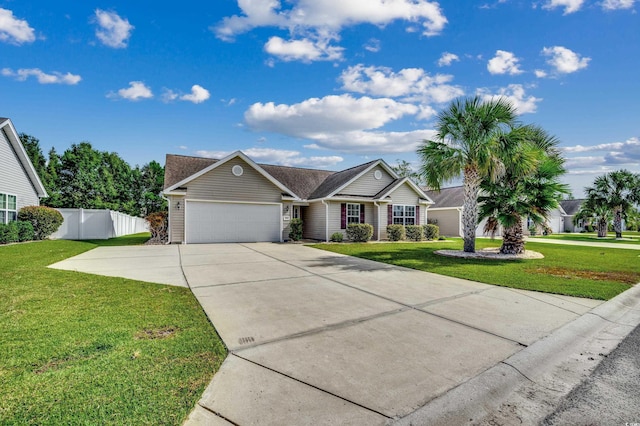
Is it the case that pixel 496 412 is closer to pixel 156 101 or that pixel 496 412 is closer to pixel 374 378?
pixel 374 378

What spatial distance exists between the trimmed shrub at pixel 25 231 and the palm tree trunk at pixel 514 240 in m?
22.8

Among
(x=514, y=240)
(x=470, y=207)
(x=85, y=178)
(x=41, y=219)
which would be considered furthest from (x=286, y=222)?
(x=85, y=178)

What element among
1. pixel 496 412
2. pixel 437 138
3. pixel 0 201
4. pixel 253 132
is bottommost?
pixel 496 412

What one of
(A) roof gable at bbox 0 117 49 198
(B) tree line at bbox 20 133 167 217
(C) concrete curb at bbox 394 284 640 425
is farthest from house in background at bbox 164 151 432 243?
(B) tree line at bbox 20 133 167 217

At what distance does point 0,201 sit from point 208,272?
46.7 feet

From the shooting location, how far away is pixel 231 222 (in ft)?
57.4

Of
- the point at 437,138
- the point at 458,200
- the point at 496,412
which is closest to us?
the point at 496,412

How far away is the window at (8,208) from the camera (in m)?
14.9

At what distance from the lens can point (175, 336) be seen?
3824 mm

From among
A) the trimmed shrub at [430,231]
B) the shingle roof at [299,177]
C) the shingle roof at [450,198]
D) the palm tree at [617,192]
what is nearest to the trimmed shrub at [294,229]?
the shingle roof at [299,177]

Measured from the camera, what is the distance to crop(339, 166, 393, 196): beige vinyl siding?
2009 cm

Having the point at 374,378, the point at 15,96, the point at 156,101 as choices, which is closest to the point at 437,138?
the point at 374,378

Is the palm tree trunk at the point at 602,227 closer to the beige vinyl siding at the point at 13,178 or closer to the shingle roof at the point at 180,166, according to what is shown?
the shingle roof at the point at 180,166

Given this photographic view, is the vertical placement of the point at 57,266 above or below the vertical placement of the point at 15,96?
below
